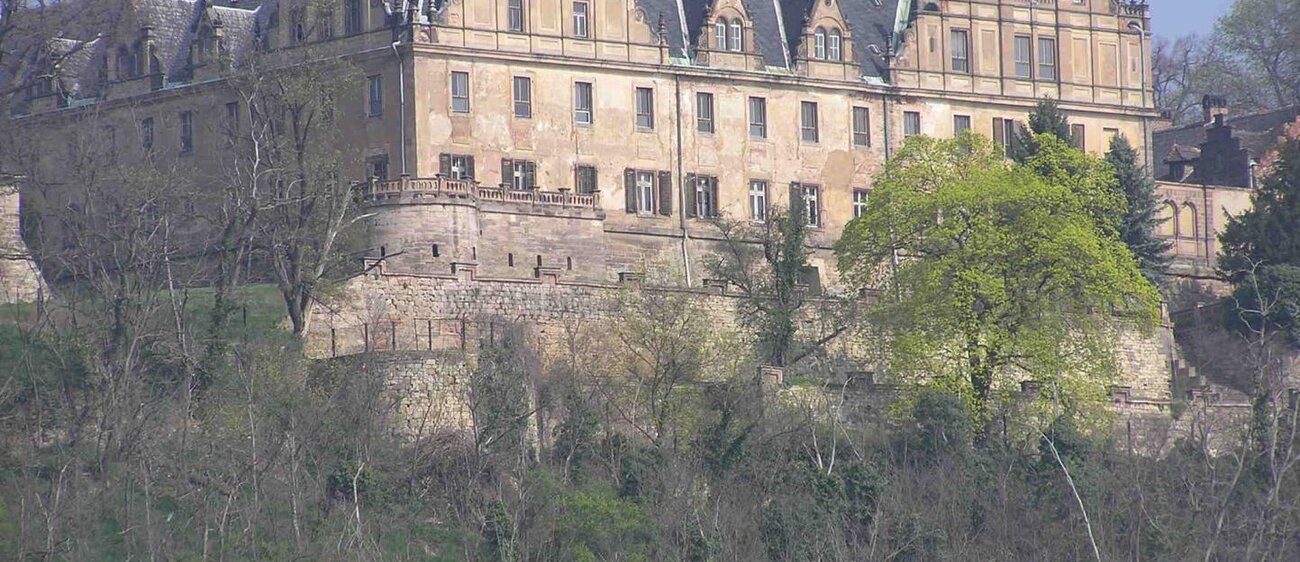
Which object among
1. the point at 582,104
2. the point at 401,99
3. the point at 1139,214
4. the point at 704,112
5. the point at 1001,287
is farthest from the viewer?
the point at 1139,214

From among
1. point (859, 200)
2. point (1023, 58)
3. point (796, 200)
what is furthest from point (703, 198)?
point (1023, 58)

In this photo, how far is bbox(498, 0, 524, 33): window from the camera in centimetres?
8750

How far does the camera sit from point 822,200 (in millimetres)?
91938

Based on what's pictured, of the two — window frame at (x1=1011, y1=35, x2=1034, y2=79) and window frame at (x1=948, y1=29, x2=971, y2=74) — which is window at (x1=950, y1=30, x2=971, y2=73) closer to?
window frame at (x1=948, y1=29, x2=971, y2=74)

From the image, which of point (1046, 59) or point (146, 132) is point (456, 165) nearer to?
point (146, 132)

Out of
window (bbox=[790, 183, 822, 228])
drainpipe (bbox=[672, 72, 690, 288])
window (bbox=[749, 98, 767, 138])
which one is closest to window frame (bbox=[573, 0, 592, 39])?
drainpipe (bbox=[672, 72, 690, 288])

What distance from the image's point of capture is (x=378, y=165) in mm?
85938

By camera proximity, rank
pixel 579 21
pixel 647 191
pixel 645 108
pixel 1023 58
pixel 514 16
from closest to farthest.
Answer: pixel 514 16
pixel 579 21
pixel 647 191
pixel 645 108
pixel 1023 58

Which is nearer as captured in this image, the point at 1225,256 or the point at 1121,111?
the point at 1225,256

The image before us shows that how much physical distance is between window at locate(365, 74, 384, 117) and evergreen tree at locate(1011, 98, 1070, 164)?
1552 centimetres

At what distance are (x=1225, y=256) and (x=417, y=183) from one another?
2097 centimetres

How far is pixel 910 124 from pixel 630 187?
891cm

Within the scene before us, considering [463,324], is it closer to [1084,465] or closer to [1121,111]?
[1084,465]

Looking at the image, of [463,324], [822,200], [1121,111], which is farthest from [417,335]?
[1121,111]
